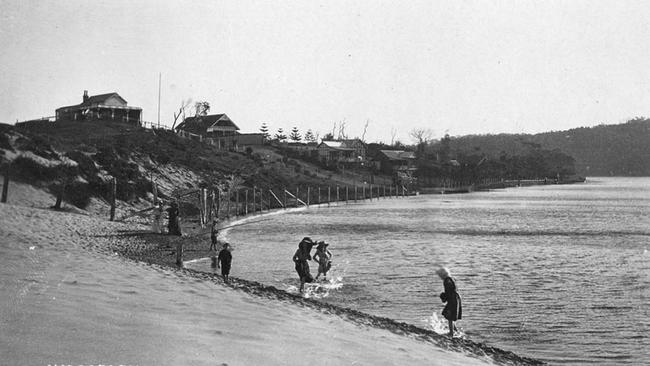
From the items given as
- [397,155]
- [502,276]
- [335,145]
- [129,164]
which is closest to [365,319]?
[502,276]

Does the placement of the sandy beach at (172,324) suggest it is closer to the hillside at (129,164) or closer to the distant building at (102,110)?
the hillside at (129,164)

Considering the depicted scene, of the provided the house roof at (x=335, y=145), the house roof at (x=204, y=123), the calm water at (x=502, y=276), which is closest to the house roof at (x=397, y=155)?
the house roof at (x=335, y=145)

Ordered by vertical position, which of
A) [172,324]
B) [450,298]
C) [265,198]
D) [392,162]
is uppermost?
[392,162]

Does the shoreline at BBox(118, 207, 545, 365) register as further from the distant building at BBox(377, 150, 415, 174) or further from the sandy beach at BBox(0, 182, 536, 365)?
the distant building at BBox(377, 150, 415, 174)

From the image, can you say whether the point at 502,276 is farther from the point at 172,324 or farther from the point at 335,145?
the point at 335,145

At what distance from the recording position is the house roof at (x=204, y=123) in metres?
120

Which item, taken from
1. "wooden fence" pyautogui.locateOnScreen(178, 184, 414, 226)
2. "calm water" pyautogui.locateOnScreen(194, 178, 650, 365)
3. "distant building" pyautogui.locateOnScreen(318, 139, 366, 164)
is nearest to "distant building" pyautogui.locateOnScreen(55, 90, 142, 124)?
"wooden fence" pyautogui.locateOnScreen(178, 184, 414, 226)

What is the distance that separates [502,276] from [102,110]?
72.7m

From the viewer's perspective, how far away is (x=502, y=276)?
87.5 feet

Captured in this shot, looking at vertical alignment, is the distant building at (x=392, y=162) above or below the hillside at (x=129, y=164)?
above

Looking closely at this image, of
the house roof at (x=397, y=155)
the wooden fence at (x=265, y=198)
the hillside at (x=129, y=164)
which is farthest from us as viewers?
the house roof at (x=397, y=155)

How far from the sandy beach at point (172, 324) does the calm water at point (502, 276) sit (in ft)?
9.26

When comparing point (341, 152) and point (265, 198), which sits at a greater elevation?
point (341, 152)

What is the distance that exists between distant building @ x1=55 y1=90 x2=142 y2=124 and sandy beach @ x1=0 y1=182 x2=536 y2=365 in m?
69.1
